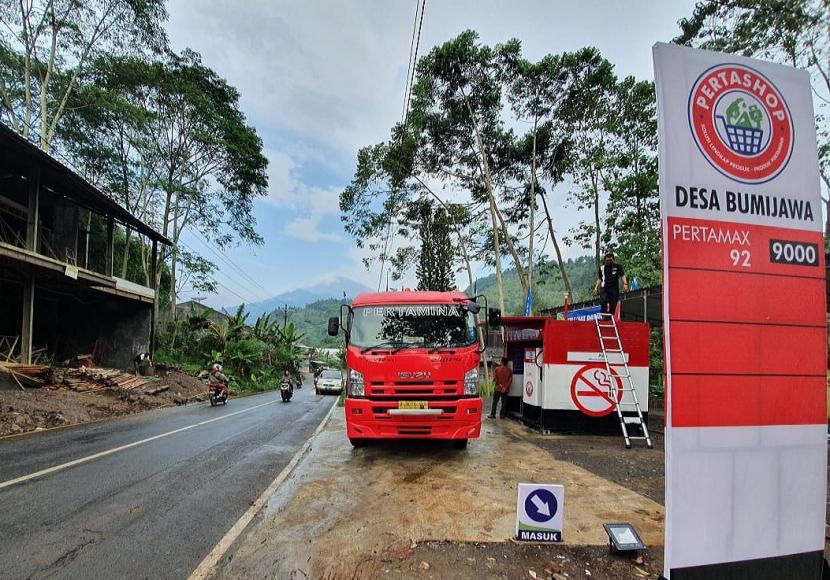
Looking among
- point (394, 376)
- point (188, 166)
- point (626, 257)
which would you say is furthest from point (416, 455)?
point (188, 166)

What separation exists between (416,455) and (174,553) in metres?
3.97

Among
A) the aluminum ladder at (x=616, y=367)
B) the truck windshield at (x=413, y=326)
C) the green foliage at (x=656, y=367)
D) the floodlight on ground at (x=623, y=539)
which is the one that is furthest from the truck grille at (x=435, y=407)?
the green foliage at (x=656, y=367)

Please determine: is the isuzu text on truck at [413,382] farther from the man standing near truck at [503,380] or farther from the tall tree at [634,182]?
the tall tree at [634,182]

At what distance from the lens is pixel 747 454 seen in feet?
8.23

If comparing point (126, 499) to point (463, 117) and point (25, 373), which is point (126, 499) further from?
point (463, 117)

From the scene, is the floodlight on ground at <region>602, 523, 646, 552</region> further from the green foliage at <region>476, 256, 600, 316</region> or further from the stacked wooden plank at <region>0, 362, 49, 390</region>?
the green foliage at <region>476, 256, 600, 316</region>

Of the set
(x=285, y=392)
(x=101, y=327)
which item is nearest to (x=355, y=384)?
(x=285, y=392)

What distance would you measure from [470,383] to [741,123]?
4.60m

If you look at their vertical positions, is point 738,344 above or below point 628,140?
below

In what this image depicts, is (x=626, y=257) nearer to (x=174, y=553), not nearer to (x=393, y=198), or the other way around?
(x=393, y=198)

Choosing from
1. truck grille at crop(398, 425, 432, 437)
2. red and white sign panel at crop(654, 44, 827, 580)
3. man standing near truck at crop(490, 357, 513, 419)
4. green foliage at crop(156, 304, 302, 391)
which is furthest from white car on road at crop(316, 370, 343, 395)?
red and white sign panel at crop(654, 44, 827, 580)

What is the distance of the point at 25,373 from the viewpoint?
40.1ft

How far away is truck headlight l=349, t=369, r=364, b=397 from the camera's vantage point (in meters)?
6.37

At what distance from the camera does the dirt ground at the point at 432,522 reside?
313cm
